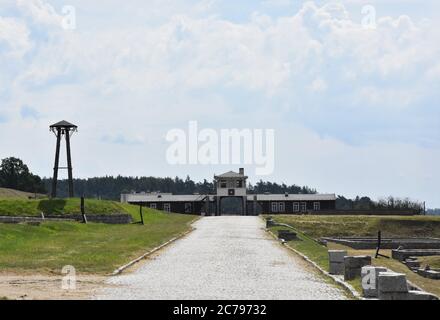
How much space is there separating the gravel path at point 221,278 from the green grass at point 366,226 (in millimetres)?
36957

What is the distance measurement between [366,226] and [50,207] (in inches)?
1190

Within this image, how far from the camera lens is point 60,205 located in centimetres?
6706

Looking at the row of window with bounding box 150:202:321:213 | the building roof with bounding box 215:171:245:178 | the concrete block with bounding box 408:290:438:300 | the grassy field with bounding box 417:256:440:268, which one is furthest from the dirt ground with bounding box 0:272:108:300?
the row of window with bounding box 150:202:321:213

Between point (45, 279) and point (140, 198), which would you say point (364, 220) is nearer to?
point (140, 198)

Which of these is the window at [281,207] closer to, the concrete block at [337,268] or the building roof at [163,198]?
the building roof at [163,198]

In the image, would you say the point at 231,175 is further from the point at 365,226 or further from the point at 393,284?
the point at 393,284

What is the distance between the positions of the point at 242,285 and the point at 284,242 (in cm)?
2137

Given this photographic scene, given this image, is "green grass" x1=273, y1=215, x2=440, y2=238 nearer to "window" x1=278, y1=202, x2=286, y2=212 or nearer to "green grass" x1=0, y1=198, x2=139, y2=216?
"green grass" x1=0, y1=198, x2=139, y2=216

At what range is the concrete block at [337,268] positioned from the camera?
24.5 meters

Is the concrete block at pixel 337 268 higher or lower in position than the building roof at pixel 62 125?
lower

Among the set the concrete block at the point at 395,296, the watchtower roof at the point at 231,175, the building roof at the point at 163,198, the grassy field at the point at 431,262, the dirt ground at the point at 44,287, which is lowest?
the grassy field at the point at 431,262

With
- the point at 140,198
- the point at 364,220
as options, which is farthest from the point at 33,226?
the point at 140,198

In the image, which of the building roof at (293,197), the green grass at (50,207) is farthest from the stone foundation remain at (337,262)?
the building roof at (293,197)
